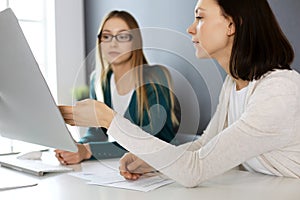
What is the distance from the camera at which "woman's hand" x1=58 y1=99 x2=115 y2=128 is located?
1170 mm

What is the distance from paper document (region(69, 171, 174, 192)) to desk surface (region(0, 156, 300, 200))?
0.08 ft

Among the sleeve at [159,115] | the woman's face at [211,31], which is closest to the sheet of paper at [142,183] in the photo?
the sleeve at [159,115]

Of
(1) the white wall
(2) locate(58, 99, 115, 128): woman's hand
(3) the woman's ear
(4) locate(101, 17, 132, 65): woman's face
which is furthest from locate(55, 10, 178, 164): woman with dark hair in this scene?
(1) the white wall

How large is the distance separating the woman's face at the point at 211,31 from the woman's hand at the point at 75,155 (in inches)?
20.7

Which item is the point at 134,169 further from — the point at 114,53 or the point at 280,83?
the point at 280,83

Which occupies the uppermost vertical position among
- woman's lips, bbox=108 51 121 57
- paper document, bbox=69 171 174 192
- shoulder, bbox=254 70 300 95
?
woman's lips, bbox=108 51 121 57

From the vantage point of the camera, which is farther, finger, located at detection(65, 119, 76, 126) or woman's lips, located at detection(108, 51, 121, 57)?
woman's lips, located at detection(108, 51, 121, 57)

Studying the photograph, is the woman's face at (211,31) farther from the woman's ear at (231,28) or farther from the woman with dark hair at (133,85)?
the woman with dark hair at (133,85)

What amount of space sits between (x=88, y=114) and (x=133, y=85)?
0.79 feet

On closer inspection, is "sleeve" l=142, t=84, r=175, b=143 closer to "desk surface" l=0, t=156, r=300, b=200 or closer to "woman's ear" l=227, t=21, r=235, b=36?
"desk surface" l=0, t=156, r=300, b=200

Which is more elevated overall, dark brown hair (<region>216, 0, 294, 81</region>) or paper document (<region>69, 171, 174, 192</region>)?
dark brown hair (<region>216, 0, 294, 81</region>)

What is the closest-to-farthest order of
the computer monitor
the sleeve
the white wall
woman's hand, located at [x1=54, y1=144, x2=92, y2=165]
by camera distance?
the computer monitor < the sleeve < woman's hand, located at [x1=54, y1=144, x2=92, y2=165] < the white wall

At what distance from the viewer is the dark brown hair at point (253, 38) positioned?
1.39 metres

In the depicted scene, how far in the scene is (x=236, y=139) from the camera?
121 centimetres
